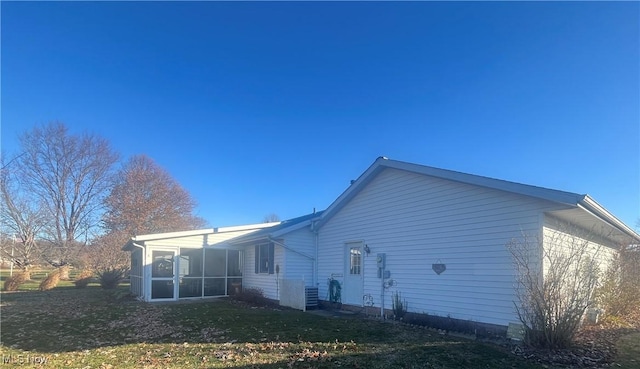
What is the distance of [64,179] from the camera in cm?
3300

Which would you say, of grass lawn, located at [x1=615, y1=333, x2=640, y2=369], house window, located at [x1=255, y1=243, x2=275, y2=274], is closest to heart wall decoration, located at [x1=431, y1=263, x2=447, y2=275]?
grass lawn, located at [x1=615, y1=333, x2=640, y2=369]

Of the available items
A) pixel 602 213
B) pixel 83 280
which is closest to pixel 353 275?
pixel 602 213

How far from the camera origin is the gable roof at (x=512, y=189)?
25.5ft

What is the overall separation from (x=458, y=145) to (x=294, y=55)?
298 inches

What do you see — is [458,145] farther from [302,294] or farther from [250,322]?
[250,322]

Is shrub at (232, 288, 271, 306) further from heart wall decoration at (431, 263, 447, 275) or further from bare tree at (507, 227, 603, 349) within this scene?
bare tree at (507, 227, 603, 349)

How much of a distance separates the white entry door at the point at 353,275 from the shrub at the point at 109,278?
1648 cm

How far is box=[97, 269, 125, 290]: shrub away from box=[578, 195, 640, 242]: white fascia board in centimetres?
2424

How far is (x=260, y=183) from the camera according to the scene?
29.7 metres

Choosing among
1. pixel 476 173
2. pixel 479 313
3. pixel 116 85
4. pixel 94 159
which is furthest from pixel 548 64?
pixel 94 159

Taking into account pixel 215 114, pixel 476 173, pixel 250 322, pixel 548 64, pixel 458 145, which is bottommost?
pixel 250 322

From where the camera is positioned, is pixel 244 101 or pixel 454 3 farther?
pixel 244 101

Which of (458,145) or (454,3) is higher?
(454,3)

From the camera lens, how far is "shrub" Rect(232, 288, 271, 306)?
51.3 ft
